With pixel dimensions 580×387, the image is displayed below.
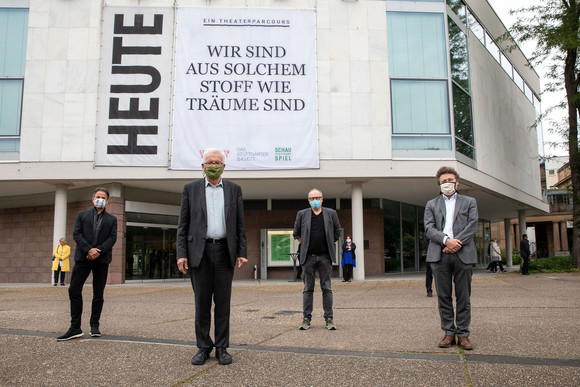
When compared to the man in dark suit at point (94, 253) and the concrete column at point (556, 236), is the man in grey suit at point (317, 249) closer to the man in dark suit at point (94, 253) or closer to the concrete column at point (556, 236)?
the man in dark suit at point (94, 253)

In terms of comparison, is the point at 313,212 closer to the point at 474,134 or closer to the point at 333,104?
the point at 333,104

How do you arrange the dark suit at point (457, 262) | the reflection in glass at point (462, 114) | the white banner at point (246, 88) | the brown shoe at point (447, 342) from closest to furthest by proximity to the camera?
the brown shoe at point (447, 342)
the dark suit at point (457, 262)
the white banner at point (246, 88)
the reflection in glass at point (462, 114)

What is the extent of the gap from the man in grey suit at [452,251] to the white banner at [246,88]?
1293 centimetres

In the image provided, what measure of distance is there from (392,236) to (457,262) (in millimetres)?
19898

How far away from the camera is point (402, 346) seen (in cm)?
477

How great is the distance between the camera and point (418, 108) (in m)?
18.8

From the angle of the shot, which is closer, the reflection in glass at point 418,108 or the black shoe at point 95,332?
the black shoe at point 95,332

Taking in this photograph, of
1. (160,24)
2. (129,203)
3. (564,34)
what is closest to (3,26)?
(160,24)

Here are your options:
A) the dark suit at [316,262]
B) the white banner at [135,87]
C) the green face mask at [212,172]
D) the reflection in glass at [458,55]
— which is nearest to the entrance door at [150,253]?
the white banner at [135,87]

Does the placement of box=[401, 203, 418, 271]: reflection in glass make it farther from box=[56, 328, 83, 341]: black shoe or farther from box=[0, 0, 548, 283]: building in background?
box=[56, 328, 83, 341]: black shoe

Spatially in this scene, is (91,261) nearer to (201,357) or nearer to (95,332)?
(95,332)

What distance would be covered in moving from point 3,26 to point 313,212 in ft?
59.2

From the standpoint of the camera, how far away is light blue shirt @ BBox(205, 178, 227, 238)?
4.38 metres

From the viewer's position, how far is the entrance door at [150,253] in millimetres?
19703
